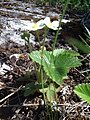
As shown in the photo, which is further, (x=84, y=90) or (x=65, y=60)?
(x=65, y=60)

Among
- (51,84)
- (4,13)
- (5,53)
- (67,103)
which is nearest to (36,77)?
(51,84)

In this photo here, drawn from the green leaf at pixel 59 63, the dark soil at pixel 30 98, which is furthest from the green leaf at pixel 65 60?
the dark soil at pixel 30 98

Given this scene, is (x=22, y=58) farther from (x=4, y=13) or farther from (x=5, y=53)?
(x=4, y=13)

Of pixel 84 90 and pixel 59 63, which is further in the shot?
pixel 59 63

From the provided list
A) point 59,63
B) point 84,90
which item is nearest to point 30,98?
point 59,63

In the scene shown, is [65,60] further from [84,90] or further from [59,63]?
[84,90]

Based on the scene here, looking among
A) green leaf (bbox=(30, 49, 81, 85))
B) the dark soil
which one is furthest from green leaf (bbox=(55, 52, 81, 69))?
the dark soil

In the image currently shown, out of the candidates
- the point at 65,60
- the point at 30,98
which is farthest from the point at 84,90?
the point at 30,98

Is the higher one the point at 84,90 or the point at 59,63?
the point at 59,63

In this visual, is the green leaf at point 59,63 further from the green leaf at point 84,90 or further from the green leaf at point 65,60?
the green leaf at point 84,90

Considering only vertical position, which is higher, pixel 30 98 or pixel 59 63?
pixel 59 63

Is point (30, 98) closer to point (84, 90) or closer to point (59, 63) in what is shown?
point (59, 63)
